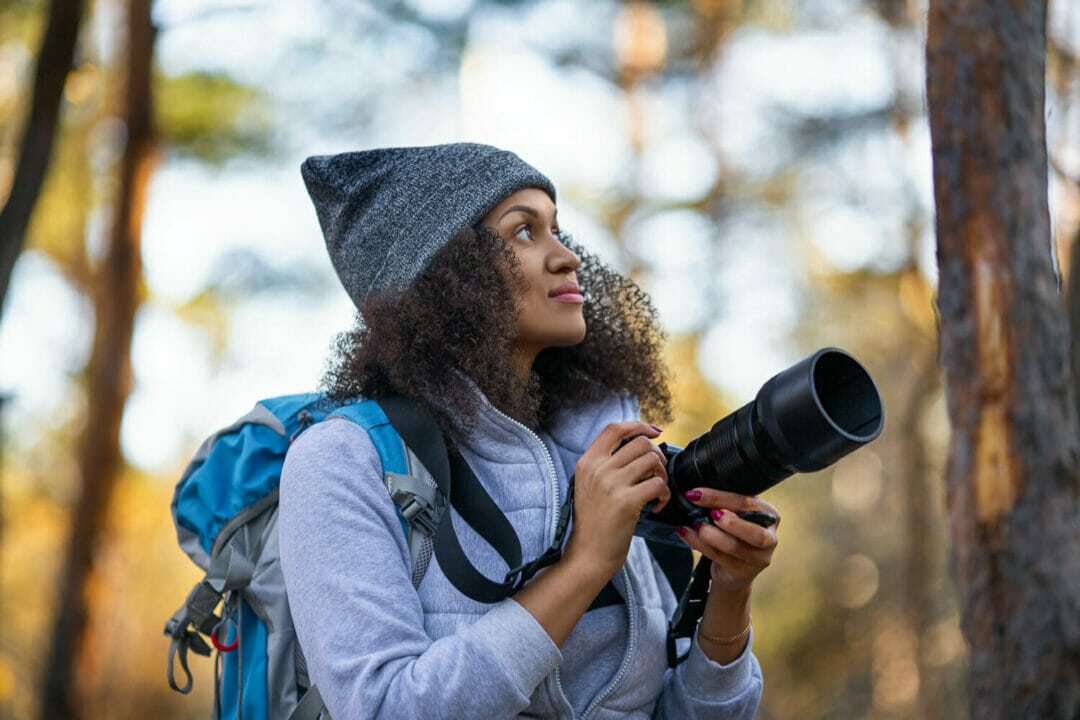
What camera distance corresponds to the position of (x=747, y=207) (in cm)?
1079

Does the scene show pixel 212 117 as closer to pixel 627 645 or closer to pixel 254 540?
pixel 254 540

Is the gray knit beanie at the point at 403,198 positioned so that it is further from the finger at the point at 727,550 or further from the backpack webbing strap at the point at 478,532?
the finger at the point at 727,550

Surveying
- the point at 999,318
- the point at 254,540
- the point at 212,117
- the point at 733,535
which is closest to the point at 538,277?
the point at 733,535

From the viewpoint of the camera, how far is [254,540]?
5.96ft

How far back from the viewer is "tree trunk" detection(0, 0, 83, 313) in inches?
157

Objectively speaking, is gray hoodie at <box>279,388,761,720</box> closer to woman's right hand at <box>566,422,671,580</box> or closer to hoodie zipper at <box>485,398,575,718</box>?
hoodie zipper at <box>485,398,575,718</box>

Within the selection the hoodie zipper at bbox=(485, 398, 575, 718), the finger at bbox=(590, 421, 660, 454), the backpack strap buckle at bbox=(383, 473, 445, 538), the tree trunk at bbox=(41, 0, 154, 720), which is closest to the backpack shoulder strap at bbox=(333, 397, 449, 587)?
the backpack strap buckle at bbox=(383, 473, 445, 538)

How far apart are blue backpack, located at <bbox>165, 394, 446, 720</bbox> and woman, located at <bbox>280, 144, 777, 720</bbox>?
51 millimetres

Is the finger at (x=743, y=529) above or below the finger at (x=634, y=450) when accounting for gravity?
below

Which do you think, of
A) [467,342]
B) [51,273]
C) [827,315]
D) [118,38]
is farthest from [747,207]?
[467,342]

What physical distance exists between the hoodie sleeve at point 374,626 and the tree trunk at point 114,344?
5995mm

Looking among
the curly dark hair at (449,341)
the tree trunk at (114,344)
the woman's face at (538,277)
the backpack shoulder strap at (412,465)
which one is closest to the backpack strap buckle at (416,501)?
the backpack shoulder strap at (412,465)

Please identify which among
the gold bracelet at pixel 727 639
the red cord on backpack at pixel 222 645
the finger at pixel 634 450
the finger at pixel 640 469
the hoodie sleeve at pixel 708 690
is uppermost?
the finger at pixel 634 450

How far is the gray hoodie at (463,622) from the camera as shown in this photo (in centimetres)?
146
